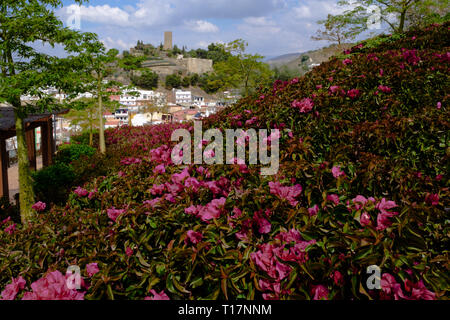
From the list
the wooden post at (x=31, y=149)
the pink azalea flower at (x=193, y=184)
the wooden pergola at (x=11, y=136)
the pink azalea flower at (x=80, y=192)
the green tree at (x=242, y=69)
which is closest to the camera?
the pink azalea flower at (x=193, y=184)

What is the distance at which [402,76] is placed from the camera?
3609 mm

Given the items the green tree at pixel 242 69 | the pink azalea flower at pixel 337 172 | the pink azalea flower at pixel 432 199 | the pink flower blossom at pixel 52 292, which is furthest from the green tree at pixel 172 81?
the pink flower blossom at pixel 52 292

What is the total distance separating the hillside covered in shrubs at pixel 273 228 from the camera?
1.31m

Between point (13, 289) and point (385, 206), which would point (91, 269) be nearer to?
point (13, 289)

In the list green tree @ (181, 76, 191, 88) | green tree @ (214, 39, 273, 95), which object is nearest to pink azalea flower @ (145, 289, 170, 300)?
green tree @ (214, 39, 273, 95)

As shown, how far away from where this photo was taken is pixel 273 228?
169 centimetres

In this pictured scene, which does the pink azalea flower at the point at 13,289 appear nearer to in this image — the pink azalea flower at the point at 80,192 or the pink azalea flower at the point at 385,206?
the pink azalea flower at the point at 80,192

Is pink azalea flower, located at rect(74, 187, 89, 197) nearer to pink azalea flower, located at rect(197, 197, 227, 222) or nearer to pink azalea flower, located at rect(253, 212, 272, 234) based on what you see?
pink azalea flower, located at rect(197, 197, 227, 222)

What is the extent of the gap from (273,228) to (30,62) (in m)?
6.74

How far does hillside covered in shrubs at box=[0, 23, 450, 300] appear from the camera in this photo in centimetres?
131

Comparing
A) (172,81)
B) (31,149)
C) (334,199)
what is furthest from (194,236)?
(172,81)
